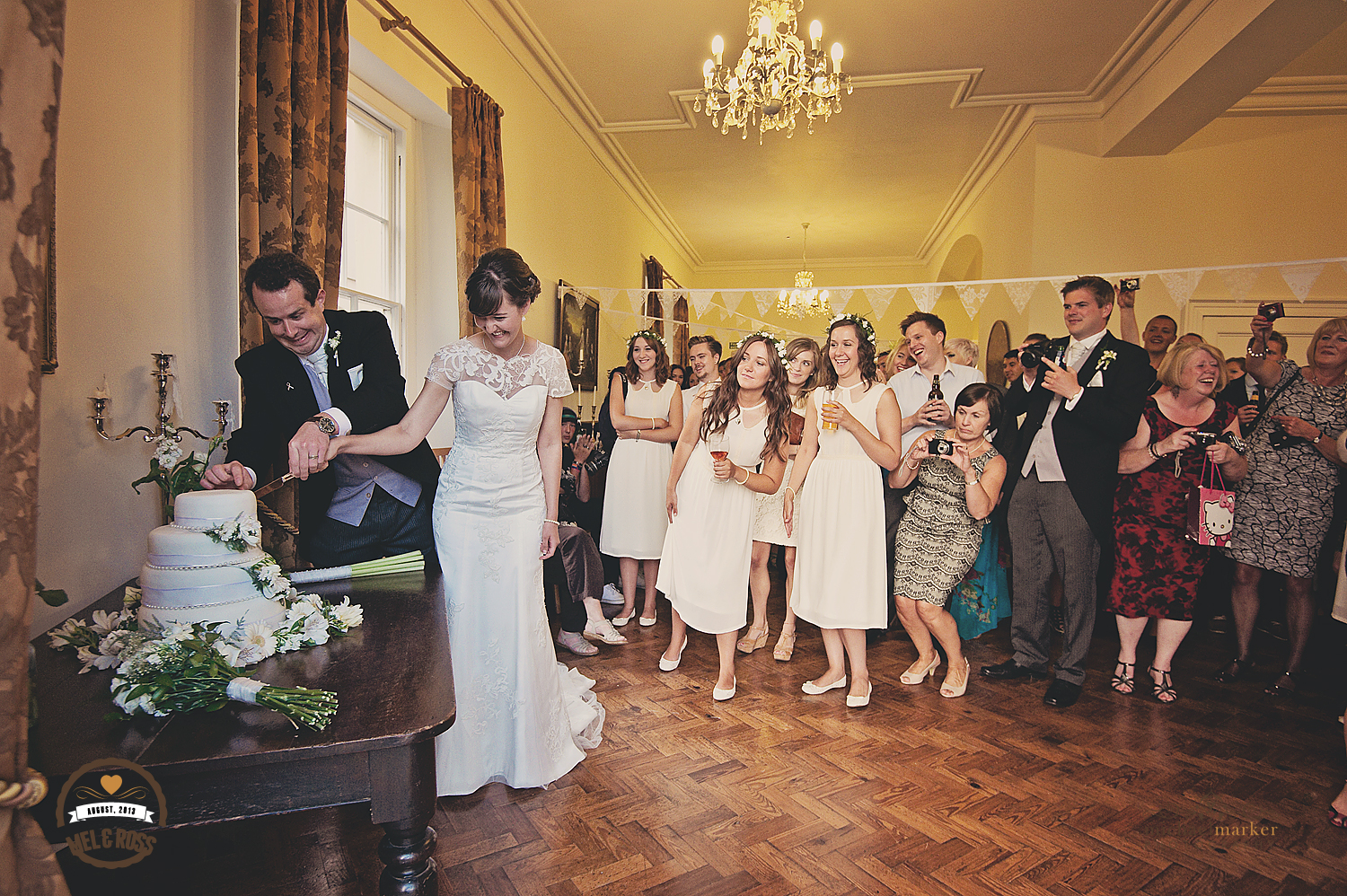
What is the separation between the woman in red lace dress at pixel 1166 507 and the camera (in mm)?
3398

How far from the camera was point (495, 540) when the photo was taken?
230 cm

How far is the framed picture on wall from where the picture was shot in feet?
20.6

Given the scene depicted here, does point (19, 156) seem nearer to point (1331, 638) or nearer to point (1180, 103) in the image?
point (1331, 638)

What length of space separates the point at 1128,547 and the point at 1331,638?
2.18m

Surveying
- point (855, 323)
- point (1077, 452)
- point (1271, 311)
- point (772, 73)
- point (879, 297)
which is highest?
point (772, 73)

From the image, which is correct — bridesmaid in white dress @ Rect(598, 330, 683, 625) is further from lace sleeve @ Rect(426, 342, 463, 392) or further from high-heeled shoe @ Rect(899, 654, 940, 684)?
lace sleeve @ Rect(426, 342, 463, 392)

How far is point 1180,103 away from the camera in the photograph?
5.31m

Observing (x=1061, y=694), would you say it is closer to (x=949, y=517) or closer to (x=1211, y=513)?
(x=949, y=517)

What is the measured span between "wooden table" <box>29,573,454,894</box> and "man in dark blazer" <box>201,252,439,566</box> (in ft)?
2.74

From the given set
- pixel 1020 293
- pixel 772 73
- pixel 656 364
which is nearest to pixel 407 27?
pixel 772 73

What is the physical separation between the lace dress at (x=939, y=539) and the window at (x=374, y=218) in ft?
10.2

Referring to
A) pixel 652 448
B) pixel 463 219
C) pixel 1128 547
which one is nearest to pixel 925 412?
pixel 1128 547

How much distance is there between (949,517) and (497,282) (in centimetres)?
246

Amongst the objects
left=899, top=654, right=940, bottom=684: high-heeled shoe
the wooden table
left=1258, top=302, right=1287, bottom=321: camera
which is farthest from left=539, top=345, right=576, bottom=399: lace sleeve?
left=1258, top=302, right=1287, bottom=321: camera
